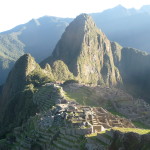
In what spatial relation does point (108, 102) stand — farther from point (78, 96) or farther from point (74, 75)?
point (74, 75)

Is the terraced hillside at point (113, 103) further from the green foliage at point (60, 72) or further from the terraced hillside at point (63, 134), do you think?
the green foliage at point (60, 72)

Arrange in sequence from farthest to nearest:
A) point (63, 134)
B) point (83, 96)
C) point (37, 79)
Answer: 1. point (37, 79)
2. point (83, 96)
3. point (63, 134)

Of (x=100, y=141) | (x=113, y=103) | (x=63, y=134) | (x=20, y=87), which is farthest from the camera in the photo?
(x=20, y=87)

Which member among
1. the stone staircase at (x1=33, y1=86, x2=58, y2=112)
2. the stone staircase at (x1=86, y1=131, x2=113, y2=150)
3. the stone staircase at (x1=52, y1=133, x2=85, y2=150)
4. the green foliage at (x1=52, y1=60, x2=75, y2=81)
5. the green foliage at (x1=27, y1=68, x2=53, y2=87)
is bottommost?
the stone staircase at (x1=52, y1=133, x2=85, y2=150)

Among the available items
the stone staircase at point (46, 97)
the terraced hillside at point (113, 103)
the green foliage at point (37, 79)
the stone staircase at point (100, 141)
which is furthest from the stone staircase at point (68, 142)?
the green foliage at point (37, 79)

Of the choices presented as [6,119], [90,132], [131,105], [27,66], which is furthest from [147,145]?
[27,66]

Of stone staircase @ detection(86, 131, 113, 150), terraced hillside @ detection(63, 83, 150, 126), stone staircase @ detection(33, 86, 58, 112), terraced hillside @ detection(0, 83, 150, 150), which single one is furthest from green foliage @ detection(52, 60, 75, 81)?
stone staircase @ detection(86, 131, 113, 150)

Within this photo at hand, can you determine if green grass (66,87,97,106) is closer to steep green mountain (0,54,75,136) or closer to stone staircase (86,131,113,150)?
steep green mountain (0,54,75,136)

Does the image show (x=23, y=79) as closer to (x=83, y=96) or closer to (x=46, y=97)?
(x=83, y=96)

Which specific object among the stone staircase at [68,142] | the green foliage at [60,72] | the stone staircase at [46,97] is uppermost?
the green foliage at [60,72]

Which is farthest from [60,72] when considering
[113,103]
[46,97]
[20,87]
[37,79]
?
[113,103]

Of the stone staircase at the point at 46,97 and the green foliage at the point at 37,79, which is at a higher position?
the green foliage at the point at 37,79
